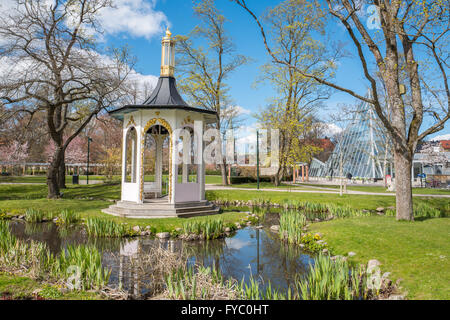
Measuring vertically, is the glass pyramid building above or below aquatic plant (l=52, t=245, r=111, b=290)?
above

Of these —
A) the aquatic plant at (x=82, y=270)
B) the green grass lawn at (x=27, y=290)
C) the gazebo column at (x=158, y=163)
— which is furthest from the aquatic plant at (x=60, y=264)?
the gazebo column at (x=158, y=163)

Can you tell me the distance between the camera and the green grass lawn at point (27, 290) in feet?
11.1

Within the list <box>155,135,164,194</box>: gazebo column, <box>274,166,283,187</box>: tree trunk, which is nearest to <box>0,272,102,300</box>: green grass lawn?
<box>155,135,164,194</box>: gazebo column

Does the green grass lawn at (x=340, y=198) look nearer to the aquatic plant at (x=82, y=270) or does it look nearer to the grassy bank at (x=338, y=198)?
the grassy bank at (x=338, y=198)

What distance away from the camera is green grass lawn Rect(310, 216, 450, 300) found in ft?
12.9

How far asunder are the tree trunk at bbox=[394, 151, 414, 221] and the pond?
3.66 metres

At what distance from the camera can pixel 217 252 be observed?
6.20m

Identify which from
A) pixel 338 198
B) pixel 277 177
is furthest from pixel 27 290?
pixel 277 177

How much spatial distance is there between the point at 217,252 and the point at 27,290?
3.57m

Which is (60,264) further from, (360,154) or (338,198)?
(360,154)

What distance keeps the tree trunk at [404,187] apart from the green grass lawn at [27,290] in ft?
25.9

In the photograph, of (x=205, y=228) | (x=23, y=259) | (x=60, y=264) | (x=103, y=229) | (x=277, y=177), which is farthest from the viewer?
(x=277, y=177)

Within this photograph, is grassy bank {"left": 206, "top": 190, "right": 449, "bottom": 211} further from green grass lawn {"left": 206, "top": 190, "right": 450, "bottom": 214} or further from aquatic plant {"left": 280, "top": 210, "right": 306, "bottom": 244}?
aquatic plant {"left": 280, "top": 210, "right": 306, "bottom": 244}
